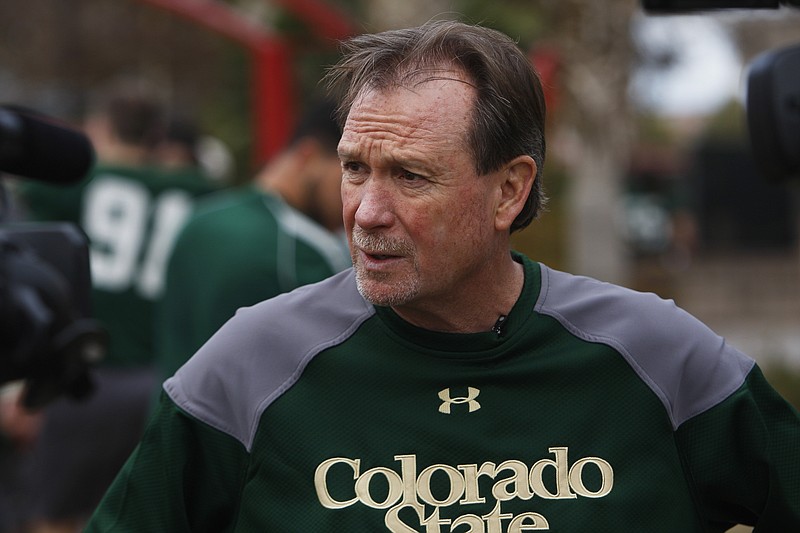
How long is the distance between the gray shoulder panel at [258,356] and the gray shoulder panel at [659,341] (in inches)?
15.9

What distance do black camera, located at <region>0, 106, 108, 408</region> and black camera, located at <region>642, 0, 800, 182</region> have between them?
4.79ft

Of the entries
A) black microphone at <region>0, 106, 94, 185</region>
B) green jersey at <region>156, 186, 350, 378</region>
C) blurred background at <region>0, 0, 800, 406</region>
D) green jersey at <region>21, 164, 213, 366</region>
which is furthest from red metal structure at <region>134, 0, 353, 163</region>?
black microphone at <region>0, 106, 94, 185</region>

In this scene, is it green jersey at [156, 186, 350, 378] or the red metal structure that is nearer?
green jersey at [156, 186, 350, 378]

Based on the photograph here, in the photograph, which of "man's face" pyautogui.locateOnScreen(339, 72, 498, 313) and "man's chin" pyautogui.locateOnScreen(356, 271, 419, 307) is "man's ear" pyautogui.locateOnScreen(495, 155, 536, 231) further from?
"man's chin" pyautogui.locateOnScreen(356, 271, 419, 307)

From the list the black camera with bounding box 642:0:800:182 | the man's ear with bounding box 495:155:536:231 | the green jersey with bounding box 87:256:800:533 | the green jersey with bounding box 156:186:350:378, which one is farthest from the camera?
the green jersey with bounding box 156:186:350:378

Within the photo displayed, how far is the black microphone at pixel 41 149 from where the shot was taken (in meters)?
2.86

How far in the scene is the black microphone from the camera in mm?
2861

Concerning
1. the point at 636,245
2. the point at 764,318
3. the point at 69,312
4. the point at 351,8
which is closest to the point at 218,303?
the point at 69,312

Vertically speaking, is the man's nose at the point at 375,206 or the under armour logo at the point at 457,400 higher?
the man's nose at the point at 375,206

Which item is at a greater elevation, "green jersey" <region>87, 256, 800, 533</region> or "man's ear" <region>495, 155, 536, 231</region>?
"man's ear" <region>495, 155, 536, 231</region>

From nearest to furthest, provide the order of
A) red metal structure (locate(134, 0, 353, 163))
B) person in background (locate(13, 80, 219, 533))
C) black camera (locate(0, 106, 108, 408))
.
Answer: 1. black camera (locate(0, 106, 108, 408))
2. person in background (locate(13, 80, 219, 533))
3. red metal structure (locate(134, 0, 353, 163))

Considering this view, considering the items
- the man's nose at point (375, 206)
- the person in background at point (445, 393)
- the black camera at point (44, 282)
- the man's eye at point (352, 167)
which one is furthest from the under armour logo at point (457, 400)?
the black camera at point (44, 282)

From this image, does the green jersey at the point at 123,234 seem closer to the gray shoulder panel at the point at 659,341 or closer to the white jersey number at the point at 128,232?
the white jersey number at the point at 128,232

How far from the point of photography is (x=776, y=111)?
281 centimetres
